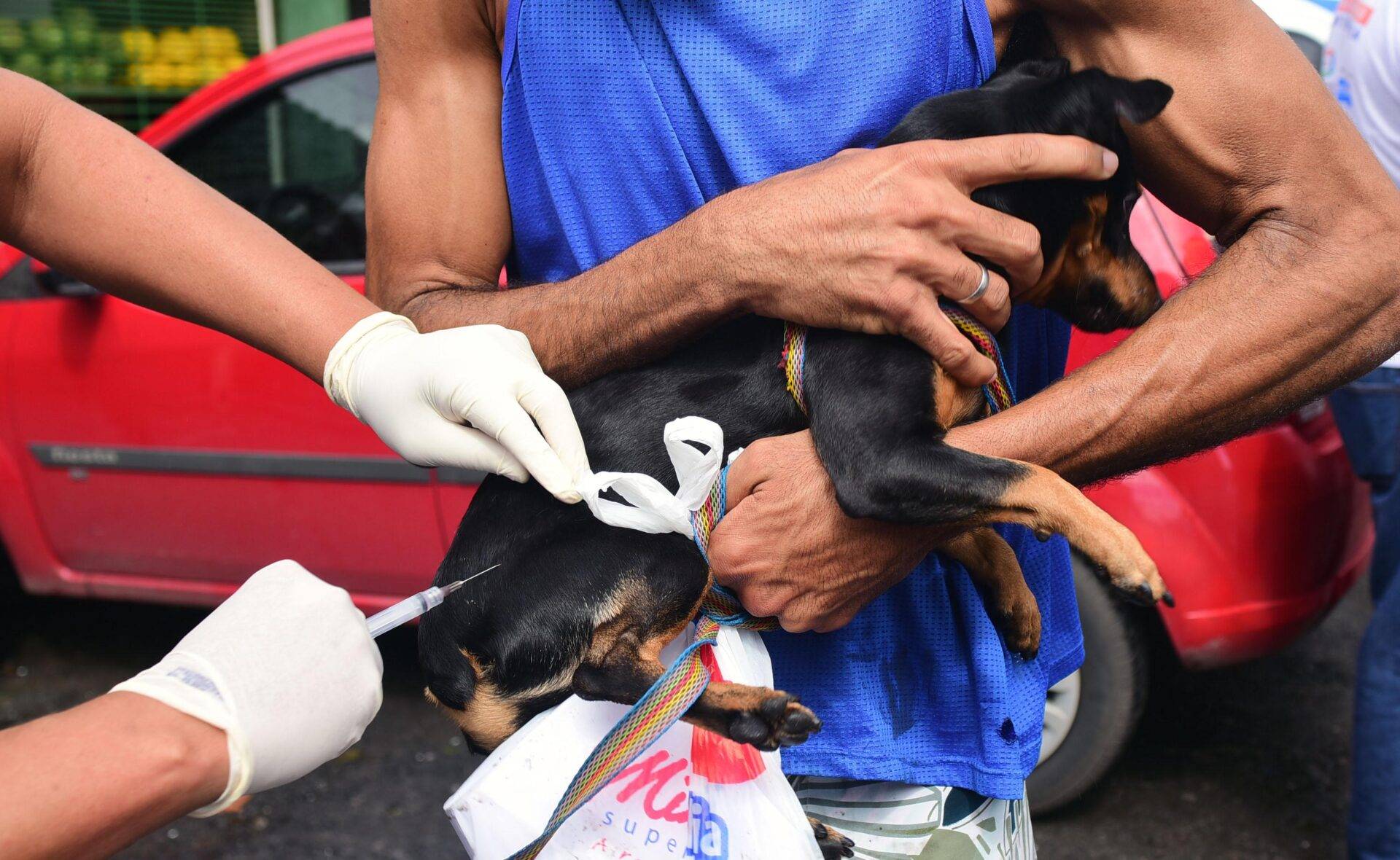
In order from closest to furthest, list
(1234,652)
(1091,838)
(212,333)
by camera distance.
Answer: (1234,652)
(1091,838)
(212,333)

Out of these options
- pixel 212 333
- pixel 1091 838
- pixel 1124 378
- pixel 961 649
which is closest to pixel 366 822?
pixel 212 333

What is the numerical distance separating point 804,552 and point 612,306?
0.46 metres

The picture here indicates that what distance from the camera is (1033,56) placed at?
186cm

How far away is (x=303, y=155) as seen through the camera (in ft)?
14.4

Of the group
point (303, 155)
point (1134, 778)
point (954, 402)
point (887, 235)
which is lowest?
point (1134, 778)

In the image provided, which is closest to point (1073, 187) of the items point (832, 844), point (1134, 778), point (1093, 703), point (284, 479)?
point (832, 844)

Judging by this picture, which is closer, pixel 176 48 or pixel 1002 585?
pixel 1002 585

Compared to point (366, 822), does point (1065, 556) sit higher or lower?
higher

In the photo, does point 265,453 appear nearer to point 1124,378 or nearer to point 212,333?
point 212,333

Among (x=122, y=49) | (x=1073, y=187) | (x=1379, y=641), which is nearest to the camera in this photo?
(x=1073, y=187)

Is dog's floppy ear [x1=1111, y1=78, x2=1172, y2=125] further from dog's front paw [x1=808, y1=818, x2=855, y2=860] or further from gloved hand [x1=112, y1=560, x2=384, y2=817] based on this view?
gloved hand [x1=112, y1=560, x2=384, y2=817]

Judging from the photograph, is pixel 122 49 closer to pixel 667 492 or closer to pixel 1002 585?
pixel 667 492

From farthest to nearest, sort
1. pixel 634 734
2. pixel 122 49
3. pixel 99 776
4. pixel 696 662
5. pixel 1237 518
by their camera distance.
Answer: pixel 122 49
pixel 1237 518
pixel 696 662
pixel 634 734
pixel 99 776

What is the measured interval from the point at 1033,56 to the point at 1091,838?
2874 mm
